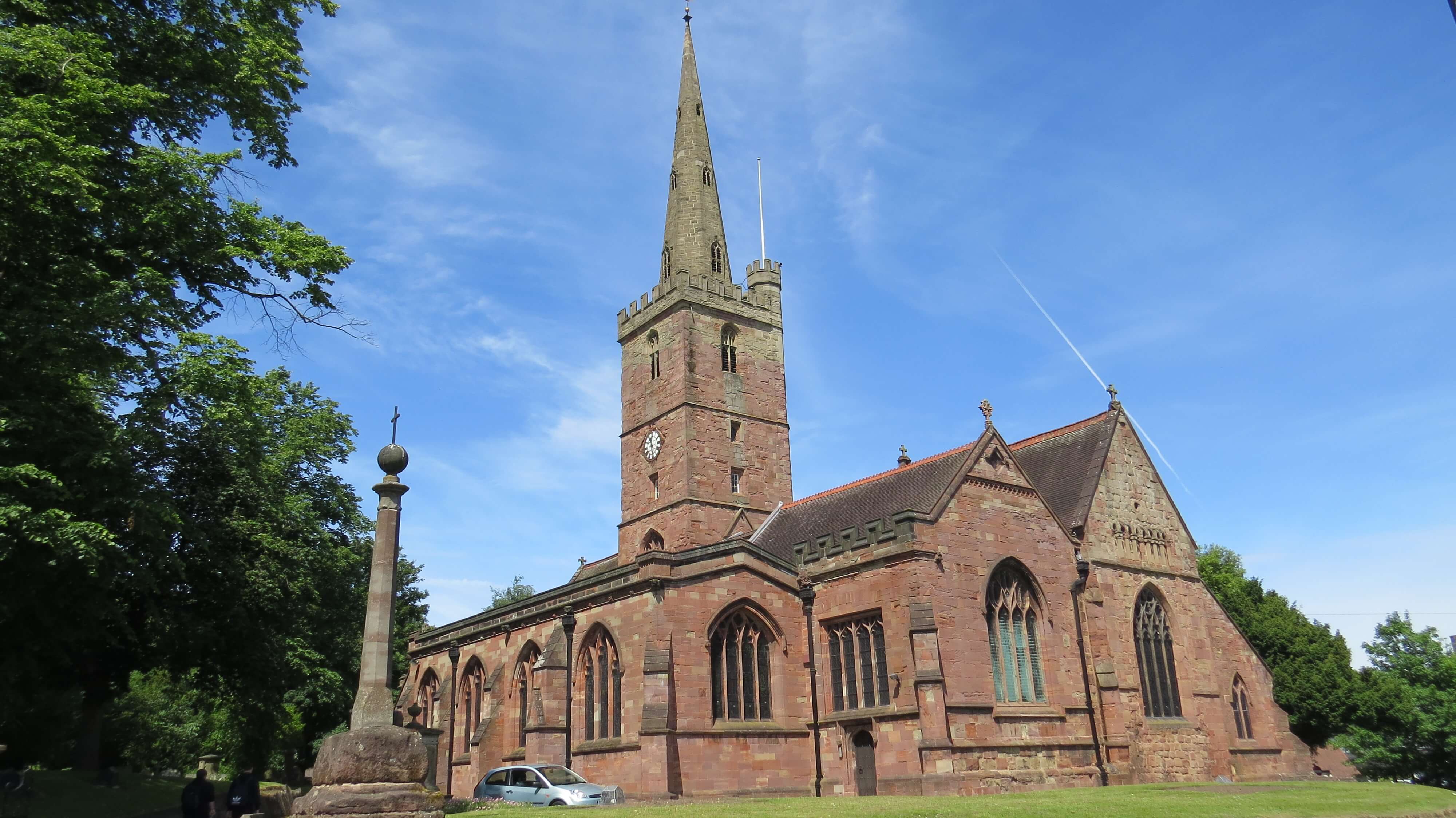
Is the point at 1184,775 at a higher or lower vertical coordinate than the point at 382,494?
lower

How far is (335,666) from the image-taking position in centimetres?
4019

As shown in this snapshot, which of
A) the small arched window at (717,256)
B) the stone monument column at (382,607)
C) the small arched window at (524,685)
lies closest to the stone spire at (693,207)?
the small arched window at (717,256)

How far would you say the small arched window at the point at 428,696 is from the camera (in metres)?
38.5

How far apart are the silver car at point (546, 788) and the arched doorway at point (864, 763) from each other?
676 cm

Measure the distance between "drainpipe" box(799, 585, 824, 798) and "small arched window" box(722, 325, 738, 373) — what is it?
16136mm

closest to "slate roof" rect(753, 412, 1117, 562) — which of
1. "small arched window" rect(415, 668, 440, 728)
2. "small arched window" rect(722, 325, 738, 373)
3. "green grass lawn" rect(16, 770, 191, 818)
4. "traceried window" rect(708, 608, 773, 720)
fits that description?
"traceried window" rect(708, 608, 773, 720)

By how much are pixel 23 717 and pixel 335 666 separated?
10.6 meters

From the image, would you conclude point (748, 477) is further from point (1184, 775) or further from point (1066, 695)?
point (1184, 775)

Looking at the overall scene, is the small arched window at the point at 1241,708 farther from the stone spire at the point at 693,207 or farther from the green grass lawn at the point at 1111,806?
the stone spire at the point at 693,207

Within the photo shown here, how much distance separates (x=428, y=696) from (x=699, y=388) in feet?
53.9

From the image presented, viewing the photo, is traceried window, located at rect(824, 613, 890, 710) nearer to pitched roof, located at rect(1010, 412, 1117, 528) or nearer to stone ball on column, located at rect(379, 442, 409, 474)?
pitched roof, located at rect(1010, 412, 1117, 528)

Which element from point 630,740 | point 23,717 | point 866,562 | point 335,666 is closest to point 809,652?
point 866,562

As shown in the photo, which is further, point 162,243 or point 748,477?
point 748,477

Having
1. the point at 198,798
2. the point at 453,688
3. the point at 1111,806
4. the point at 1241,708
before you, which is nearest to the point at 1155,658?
the point at 1241,708
